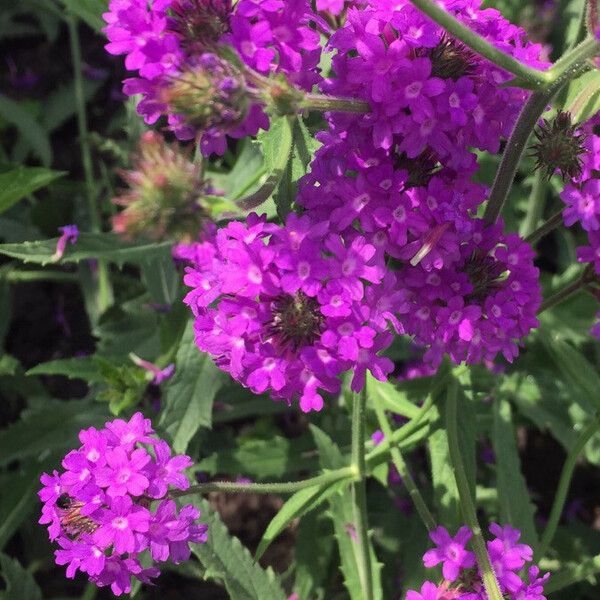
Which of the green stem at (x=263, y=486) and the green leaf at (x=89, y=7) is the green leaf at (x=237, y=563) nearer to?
the green stem at (x=263, y=486)

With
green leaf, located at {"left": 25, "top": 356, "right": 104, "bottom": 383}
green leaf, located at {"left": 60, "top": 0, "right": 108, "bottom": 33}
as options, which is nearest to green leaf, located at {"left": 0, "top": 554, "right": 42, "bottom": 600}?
green leaf, located at {"left": 25, "top": 356, "right": 104, "bottom": 383}

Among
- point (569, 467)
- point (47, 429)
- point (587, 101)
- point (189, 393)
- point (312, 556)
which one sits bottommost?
point (47, 429)

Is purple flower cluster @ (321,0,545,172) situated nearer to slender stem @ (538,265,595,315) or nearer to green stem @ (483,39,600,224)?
green stem @ (483,39,600,224)

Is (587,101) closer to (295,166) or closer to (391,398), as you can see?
(295,166)

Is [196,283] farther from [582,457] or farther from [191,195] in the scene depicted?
[582,457]

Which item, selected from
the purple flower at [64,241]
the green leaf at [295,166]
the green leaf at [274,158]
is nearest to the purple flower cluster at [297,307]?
the green leaf at [274,158]

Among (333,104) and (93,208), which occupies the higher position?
(333,104)

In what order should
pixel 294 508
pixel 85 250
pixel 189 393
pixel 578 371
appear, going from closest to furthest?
pixel 294 508
pixel 85 250
pixel 578 371
pixel 189 393

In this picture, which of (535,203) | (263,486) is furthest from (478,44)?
(535,203)
